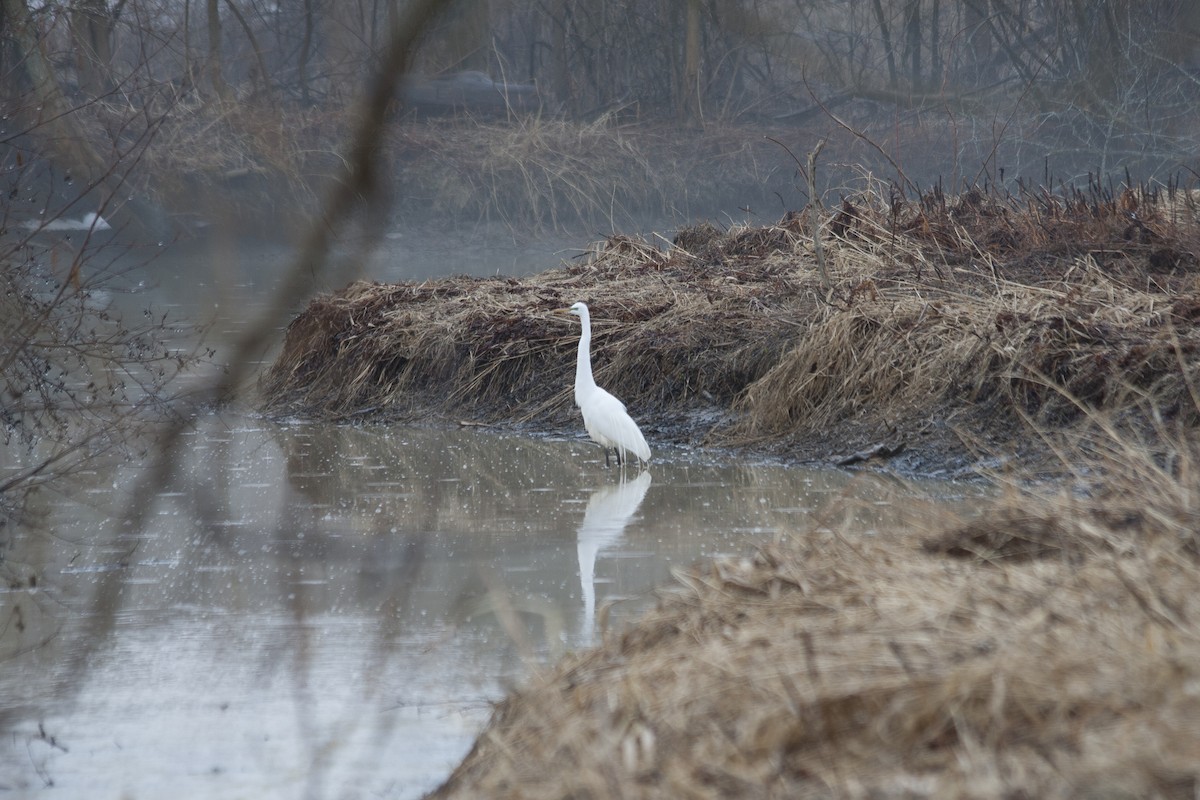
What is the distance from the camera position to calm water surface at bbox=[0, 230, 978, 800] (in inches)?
133

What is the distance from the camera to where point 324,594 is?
475 cm

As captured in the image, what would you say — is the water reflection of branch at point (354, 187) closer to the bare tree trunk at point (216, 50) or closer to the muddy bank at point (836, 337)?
the bare tree trunk at point (216, 50)

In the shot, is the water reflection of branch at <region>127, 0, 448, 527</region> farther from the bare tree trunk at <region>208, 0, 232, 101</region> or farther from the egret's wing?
the egret's wing

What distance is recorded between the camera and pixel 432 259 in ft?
76.3

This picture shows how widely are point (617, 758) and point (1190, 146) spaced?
21536 millimetres

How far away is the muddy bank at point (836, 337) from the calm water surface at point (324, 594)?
1.97 ft

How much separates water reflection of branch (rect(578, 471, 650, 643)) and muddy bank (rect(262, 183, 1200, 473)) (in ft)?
3.63

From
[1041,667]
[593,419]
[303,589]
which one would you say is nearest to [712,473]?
[593,419]

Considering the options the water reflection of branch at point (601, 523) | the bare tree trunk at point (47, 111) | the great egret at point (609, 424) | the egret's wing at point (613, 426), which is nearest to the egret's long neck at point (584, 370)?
the great egret at point (609, 424)

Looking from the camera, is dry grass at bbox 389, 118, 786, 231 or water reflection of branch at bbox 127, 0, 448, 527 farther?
dry grass at bbox 389, 118, 786, 231

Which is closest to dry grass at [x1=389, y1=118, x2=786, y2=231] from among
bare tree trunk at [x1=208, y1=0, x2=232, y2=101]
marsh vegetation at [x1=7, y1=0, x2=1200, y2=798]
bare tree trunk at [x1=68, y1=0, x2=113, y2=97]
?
marsh vegetation at [x1=7, y1=0, x2=1200, y2=798]

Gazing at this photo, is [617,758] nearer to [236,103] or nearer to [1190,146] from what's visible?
[236,103]

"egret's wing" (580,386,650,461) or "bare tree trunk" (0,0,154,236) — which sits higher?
"bare tree trunk" (0,0,154,236)

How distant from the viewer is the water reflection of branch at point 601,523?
458 centimetres
